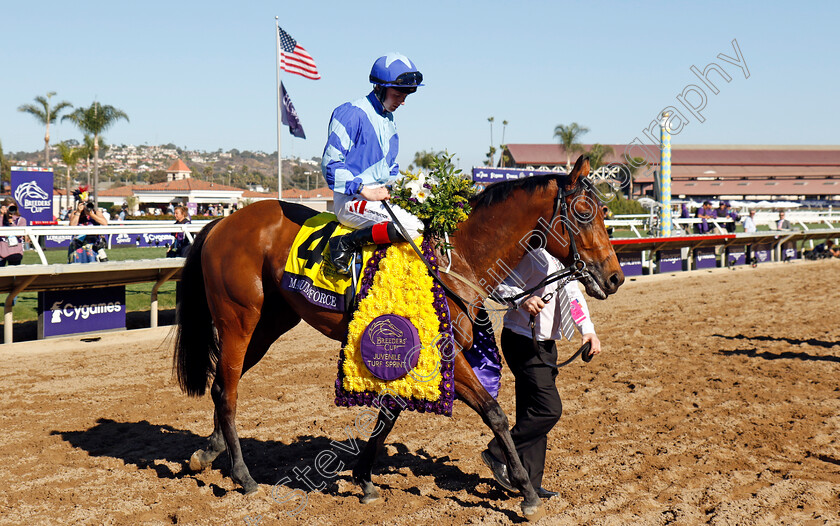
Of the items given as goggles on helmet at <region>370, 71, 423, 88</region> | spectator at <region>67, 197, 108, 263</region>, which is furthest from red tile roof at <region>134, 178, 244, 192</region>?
goggles on helmet at <region>370, 71, 423, 88</region>

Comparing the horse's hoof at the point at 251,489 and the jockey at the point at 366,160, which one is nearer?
the jockey at the point at 366,160

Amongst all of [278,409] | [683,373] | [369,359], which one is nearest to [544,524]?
[369,359]

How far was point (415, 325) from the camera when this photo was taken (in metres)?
3.55

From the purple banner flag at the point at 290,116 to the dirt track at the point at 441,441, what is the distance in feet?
31.7

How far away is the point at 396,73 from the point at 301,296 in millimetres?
1380

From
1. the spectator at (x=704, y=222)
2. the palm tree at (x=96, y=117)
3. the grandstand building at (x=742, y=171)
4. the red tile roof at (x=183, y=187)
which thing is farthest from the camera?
the red tile roof at (x=183, y=187)

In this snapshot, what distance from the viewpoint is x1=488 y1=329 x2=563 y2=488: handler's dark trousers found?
3771mm

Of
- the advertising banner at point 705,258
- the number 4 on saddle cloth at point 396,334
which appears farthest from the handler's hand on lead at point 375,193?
the advertising banner at point 705,258

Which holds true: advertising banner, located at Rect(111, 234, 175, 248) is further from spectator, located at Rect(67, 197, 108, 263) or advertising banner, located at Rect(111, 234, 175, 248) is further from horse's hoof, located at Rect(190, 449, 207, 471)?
horse's hoof, located at Rect(190, 449, 207, 471)

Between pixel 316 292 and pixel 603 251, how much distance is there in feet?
5.27

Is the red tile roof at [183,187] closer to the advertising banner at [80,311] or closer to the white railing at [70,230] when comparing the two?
the white railing at [70,230]

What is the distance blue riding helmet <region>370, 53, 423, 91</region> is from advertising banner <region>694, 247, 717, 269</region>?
1563cm

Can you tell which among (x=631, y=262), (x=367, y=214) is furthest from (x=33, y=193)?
(x=367, y=214)

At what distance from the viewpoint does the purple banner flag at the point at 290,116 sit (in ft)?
54.1
